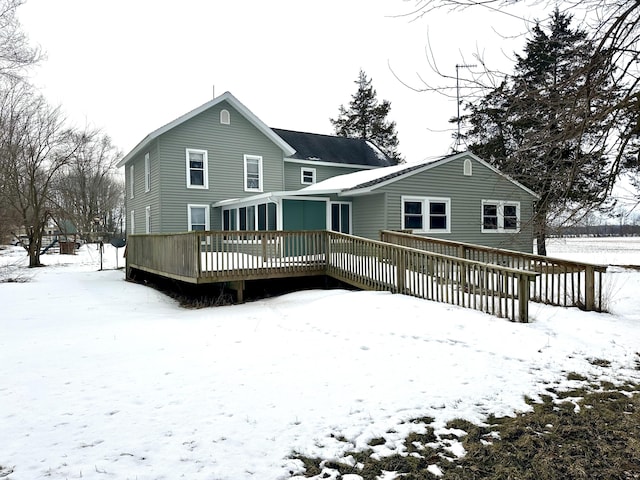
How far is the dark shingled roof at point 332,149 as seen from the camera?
21.7 m

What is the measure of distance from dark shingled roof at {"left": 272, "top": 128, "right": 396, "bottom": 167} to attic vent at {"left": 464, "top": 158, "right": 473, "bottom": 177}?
729 centimetres

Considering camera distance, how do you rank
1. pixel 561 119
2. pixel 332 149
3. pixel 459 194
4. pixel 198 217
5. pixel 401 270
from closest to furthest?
1. pixel 561 119
2. pixel 401 270
3. pixel 459 194
4. pixel 198 217
5. pixel 332 149

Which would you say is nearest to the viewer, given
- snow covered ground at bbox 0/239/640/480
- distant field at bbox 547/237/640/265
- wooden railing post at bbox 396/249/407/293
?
snow covered ground at bbox 0/239/640/480

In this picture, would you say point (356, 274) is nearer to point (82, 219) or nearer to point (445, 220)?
point (445, 220)

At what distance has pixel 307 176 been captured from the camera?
2094 centimetres

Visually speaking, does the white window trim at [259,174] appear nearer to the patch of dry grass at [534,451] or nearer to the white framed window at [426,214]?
the white framed window at [426,214]

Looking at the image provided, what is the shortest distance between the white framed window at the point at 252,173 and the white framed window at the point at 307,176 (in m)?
2.53

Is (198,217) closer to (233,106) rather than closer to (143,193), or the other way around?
(143,193)

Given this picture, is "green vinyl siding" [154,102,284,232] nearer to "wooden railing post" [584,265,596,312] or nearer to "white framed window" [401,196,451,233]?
"white framed window" [401,196,451,233]

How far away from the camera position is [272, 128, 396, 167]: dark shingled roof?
2173 cm

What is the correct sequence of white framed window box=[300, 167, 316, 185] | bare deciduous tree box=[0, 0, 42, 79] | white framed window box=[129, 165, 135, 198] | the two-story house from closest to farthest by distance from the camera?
bare deciduous tree box=[0, 0, 42, 79] → the two-story house → white framed window box=[300, 167, 316, 185] → white framed window box=[129, 165, 135, 198]

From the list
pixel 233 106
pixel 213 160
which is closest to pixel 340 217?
pixel 213 160

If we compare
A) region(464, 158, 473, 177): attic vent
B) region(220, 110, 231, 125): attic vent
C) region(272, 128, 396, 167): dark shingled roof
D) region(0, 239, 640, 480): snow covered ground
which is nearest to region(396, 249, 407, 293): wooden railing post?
region(0, 239, 640, 480): snow covered ground

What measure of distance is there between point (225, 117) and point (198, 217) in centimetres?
433
